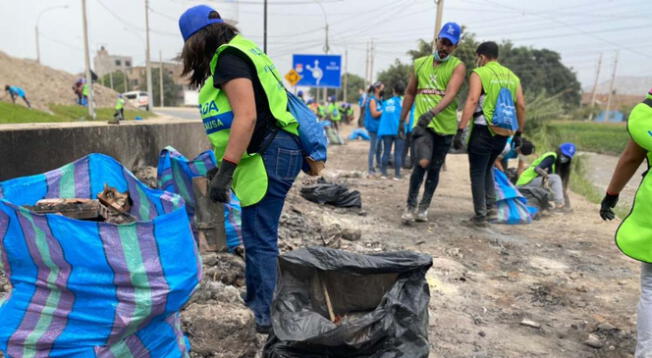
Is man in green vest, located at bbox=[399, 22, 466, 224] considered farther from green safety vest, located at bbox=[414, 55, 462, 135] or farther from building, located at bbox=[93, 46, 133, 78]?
building, located at bbox=[93, 46, 133, 78]

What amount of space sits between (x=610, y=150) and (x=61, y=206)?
3427cm

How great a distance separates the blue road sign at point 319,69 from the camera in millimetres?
17266

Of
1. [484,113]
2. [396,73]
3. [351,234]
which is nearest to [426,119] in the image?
[484,113]

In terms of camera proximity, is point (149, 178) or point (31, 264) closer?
point (31, 264)

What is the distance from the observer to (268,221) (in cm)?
220

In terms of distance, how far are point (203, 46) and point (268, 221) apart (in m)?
0.88

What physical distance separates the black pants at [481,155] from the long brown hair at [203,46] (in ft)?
9.92

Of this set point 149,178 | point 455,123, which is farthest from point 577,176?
point 149,178

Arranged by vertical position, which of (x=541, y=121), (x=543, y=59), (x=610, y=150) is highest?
(x=543, y=59)

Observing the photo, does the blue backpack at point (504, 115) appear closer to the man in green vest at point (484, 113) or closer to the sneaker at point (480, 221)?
the man in green vest at point (484, 113)

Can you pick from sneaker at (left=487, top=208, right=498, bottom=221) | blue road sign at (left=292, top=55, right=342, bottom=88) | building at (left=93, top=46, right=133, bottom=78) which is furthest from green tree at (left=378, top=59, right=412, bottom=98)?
building at (left=93, top=46, right=133, bottom=78)

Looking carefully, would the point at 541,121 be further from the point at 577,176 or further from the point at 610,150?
the point at 610,150

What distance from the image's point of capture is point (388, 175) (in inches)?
319

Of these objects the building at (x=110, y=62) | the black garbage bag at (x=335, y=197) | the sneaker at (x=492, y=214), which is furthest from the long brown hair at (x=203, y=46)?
the building at (x=110, y=62)
